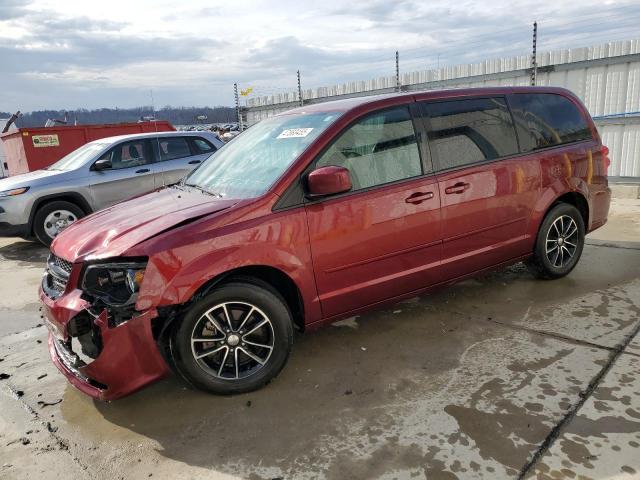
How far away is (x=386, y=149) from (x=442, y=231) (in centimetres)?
75

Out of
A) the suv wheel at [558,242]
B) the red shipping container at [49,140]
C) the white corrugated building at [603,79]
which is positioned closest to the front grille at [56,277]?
the suv wheel at [558,242]

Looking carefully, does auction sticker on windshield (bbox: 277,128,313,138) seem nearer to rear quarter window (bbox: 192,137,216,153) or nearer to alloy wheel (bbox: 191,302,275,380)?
alloy wheel (bbox: 191,302,275,380)

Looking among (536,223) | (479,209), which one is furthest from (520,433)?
(536,223)

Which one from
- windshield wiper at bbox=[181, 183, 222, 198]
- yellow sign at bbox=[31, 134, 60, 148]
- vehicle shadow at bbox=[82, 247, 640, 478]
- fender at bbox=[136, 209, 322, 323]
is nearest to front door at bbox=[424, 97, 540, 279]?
vehicle shadow at bbox=[82, 247, 640, 478]

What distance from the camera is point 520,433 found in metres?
2.56

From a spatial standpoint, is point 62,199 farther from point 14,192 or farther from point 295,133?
point 295,133

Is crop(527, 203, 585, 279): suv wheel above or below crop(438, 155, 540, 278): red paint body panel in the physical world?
Result: below

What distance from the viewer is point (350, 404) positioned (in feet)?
9.64

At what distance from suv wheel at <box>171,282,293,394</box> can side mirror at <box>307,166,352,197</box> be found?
2.29 feet

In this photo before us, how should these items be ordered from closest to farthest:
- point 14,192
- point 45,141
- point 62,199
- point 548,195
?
point 548,195
point 14,192
point 62,199
point 45,141

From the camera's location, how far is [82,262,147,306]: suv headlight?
2764 millimetres

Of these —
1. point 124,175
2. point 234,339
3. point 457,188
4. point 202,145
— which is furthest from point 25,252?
point 457,188

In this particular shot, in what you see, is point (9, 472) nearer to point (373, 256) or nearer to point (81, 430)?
point (81, 430)

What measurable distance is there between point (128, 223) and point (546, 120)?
3601 millimetres
